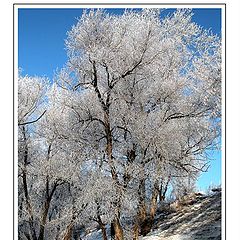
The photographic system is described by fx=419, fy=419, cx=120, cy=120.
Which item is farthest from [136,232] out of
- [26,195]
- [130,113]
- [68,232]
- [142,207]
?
[26,195]

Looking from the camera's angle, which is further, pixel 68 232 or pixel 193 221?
pixel 68 232

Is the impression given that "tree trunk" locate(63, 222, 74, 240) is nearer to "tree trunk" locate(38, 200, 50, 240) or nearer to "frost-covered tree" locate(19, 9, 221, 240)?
"frost-covered tree" locate(19, 9, 221, 240)

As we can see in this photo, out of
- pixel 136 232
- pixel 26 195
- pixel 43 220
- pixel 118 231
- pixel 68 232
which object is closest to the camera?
pixel 118 231

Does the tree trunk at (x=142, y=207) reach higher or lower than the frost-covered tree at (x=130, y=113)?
lower

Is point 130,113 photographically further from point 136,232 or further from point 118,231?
point 136,232

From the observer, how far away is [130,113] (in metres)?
15.2

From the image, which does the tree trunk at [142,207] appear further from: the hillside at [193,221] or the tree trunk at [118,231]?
the tree trunk at [118,231]

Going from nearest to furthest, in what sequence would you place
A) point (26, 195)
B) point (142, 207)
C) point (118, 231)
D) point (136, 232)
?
1. point (118, 231)
2. point (136, 232)
3. point (142, 207)
4. point (26, 195)

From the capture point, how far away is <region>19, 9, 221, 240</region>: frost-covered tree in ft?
46.1

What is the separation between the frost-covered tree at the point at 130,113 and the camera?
553 inches

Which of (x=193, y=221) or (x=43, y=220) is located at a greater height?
(x=193, y=221)

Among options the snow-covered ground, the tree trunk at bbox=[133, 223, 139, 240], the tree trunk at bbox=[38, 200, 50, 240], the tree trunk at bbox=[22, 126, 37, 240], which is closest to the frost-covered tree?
the tree trunk at bbox=[133, 223, 139, 240]

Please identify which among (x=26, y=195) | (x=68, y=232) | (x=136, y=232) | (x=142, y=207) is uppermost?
(x=26, y=195)

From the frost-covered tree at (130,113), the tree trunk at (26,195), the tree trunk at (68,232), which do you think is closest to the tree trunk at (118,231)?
the frost-covered tree at (130,113)
